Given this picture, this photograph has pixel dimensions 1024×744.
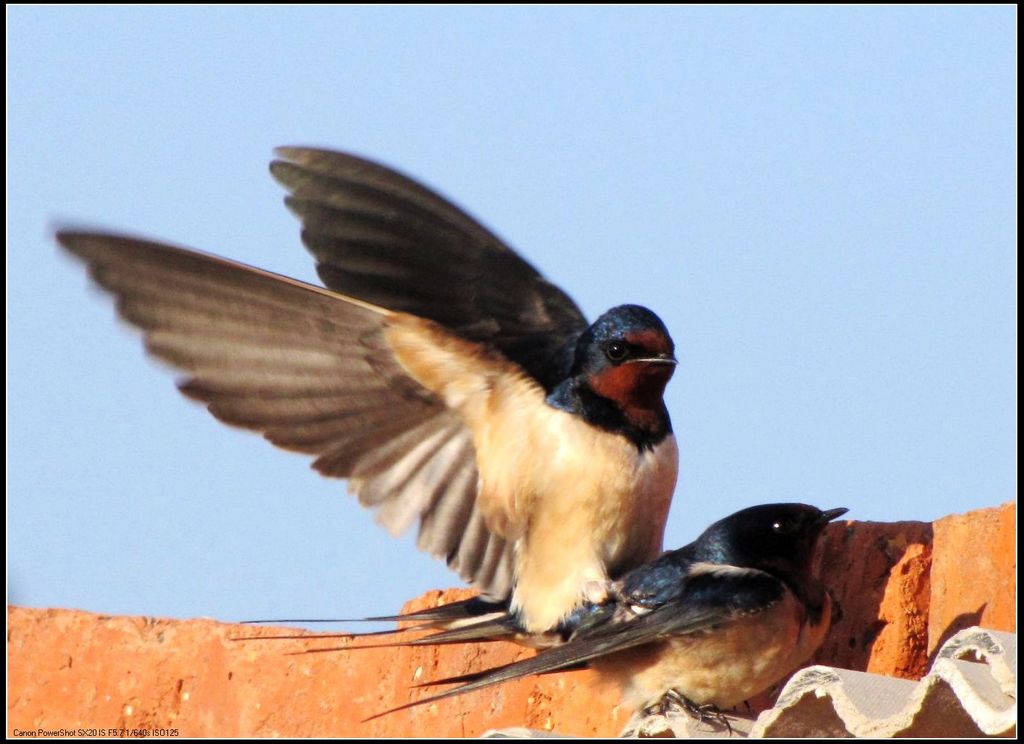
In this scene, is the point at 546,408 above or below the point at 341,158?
below

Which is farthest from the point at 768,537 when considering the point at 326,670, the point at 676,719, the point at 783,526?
the point at 326,670

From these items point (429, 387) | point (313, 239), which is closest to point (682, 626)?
point (429, 387)

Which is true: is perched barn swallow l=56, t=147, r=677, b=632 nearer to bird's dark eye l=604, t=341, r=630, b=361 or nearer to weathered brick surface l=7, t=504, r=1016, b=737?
bird's dark eye l=604, t=341, r=630, b=361

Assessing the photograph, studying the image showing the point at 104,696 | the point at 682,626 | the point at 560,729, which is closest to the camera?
the point at 682,626

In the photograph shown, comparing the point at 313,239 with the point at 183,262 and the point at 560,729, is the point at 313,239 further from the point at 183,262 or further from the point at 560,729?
the point at 560,729

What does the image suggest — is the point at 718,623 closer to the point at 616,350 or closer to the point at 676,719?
the point at 676,719

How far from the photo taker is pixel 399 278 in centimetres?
355

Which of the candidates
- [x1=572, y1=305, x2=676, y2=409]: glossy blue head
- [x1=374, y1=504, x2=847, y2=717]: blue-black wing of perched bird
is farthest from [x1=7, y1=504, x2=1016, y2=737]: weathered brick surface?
[x1=572, y1=305, x2=676, y2=409]: glossy blue head

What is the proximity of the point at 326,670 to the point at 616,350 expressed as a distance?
0.76 meters

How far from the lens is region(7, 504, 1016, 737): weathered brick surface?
3.05 metres

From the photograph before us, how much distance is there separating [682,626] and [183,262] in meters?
1.09

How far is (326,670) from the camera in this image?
11.2 ft

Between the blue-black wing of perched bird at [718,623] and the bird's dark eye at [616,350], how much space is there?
1.17ft

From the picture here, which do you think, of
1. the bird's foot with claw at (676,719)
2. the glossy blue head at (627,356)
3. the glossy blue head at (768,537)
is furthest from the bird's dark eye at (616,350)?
the bird's foot with claw at (676,719)
